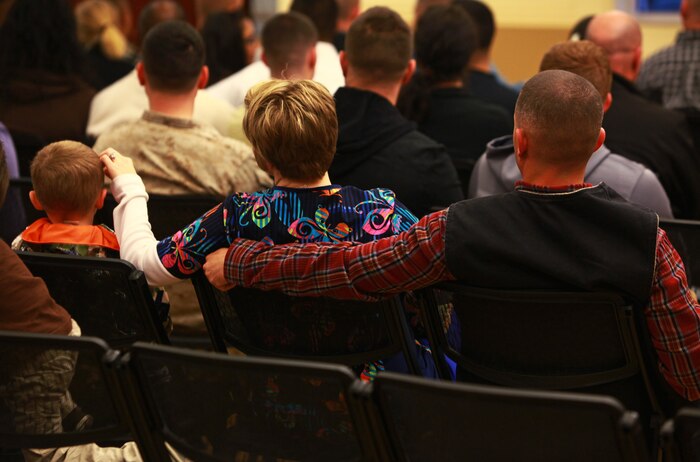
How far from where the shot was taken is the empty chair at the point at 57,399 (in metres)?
1.97

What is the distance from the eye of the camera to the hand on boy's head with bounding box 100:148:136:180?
99.1 inches

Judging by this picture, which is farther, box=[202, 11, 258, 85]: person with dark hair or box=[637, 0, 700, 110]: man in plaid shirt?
box=[202, 11, 258, 85]: person with dark hair

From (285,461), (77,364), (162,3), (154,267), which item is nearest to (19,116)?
(162,3)

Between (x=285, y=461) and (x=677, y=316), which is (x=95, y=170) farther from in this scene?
(x=677, y=316)

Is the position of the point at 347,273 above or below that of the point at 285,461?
above

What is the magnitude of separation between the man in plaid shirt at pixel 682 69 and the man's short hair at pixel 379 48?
2211mm

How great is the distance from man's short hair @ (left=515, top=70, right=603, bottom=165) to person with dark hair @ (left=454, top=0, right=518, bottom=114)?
2.57 metres

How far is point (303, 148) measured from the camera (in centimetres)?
221

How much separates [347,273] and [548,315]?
0.40 m

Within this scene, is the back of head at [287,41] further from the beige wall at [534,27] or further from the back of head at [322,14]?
the beige wall at [534,27]

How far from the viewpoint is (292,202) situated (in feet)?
7.27

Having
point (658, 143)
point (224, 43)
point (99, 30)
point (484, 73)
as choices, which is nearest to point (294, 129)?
point (658, 143)

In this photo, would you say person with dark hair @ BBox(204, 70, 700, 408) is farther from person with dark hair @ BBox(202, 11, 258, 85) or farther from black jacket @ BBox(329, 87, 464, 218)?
person with dark hair @ BBox(202, 11, 258, 85)

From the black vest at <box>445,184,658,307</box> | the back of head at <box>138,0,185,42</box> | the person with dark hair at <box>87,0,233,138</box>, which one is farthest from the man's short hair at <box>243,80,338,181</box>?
the back of head at <box>138,0,185,42</box>
